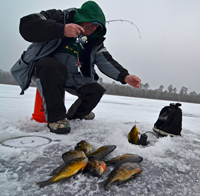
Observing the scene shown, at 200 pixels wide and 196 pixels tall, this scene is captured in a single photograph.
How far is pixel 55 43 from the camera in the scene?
1.88 metres

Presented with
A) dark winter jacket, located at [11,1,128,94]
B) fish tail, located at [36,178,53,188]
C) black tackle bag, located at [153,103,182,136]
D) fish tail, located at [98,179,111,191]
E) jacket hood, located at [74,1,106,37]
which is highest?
jacket hood, located at [74,1,106,37]

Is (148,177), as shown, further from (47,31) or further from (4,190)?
(47,31)

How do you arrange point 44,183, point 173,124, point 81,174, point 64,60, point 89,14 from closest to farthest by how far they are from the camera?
point 44,183, point 81,174, point 173,124, point 89,14, point 64,60

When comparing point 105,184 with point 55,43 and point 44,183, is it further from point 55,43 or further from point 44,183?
point 55,43

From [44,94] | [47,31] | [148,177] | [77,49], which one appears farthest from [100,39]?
[148,177]

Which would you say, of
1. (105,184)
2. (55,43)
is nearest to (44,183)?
(105,184)

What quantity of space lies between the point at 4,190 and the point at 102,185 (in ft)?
1.48

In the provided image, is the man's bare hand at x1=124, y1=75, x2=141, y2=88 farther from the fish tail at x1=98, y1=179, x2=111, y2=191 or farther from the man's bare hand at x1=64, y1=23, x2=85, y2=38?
the fish tail at x1=98, y1=179, x2=111, y2=191

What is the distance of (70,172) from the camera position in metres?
0.81

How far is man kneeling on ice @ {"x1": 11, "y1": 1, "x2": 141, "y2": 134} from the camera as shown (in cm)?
163

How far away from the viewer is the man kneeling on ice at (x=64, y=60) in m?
1.63

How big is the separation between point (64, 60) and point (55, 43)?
10.3 inches

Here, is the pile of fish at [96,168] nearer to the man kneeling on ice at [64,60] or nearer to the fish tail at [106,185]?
the fish tail at [106,185]

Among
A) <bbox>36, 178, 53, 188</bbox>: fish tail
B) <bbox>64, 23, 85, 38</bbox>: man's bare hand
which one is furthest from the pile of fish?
<bbox>64, 23, 85, 38</bbox>: man's bare hand
